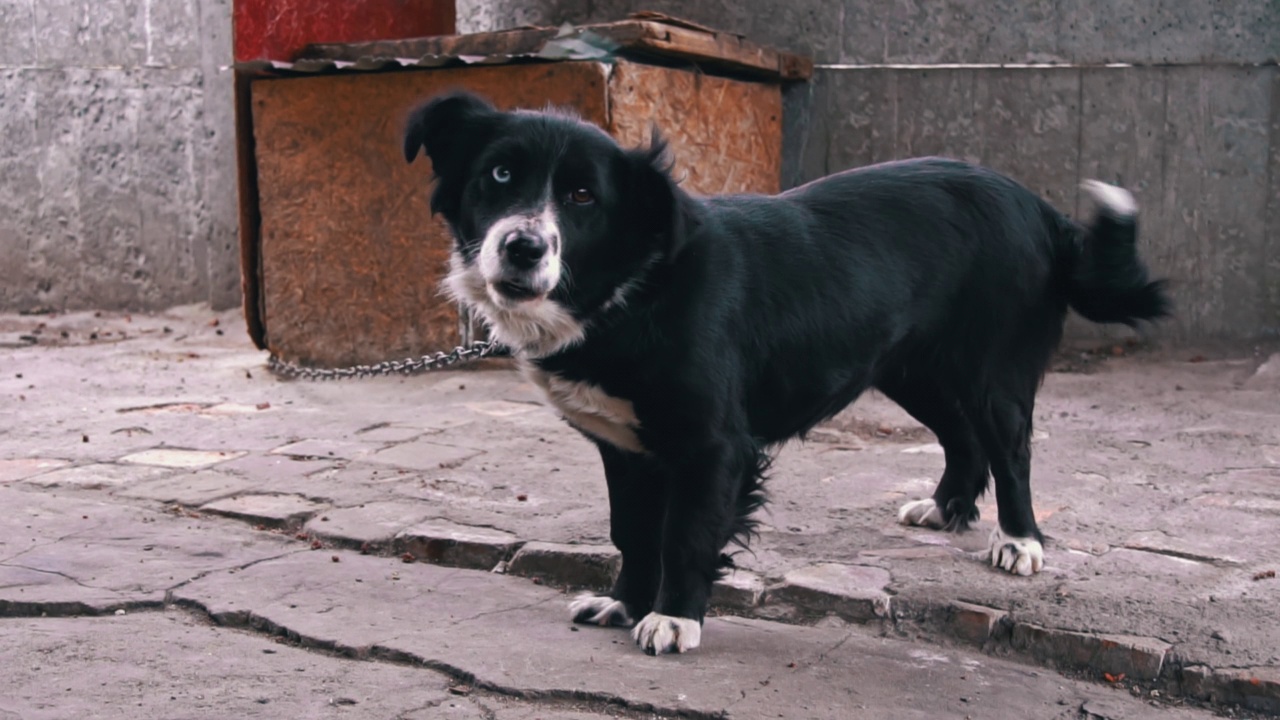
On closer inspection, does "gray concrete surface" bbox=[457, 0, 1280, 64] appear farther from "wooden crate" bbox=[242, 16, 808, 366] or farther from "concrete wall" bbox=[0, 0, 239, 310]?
"concrete wall" bbox=[0, 0, 239, 310]

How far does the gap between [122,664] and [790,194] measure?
6.66 feet

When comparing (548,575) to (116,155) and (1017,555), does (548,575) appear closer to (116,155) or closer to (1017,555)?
(1017,555)

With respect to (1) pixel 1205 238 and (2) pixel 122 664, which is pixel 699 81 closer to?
(1) pixel 1205 238

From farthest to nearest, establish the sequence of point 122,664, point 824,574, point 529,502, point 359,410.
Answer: point 359,410
point 529,502
point 824,574
point 122,664

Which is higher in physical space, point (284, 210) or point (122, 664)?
point (284, 210)

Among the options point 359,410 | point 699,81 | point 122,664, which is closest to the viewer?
point 122,664

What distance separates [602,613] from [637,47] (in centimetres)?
350

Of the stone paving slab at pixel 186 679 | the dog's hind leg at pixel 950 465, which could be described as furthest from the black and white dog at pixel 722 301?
the stone paving slab at pixel 186 679

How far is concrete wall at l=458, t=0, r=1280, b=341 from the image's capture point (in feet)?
21.9

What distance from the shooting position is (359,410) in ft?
19.1

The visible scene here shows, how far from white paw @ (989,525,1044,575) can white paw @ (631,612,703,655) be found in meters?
0.99

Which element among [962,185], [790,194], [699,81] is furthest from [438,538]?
[699,81]

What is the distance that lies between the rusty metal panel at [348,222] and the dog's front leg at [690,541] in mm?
3552

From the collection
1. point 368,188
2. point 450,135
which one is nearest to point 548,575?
point 450,135
